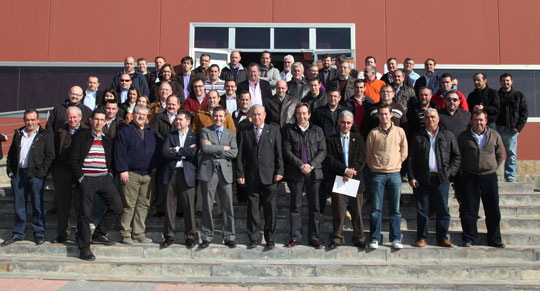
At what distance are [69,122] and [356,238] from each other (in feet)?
13.7

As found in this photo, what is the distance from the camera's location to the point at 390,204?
17.9 feet

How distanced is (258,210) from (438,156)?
8.09 feet

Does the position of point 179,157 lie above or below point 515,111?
below

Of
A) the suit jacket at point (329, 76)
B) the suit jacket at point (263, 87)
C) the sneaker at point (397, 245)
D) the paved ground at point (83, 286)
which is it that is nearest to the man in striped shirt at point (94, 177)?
the paved ground at point (83, 286)

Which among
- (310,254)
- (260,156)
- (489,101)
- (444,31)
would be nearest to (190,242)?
(260,156)

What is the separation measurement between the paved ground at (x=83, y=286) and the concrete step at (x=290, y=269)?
0.92 ft

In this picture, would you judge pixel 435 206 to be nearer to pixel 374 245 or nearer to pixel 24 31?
pixel 374 245

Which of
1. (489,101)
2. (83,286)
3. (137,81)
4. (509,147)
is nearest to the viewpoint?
(83,286)

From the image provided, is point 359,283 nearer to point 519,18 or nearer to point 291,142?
point 291,142

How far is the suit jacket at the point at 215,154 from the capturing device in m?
5.39

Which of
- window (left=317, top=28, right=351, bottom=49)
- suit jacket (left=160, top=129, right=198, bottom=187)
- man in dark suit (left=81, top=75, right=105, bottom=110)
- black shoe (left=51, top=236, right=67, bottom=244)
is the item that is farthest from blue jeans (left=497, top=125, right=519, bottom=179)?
black shoe (left=51, top=236, right=67, bottom=244)

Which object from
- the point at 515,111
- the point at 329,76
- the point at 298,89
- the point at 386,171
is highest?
the point at 329,76

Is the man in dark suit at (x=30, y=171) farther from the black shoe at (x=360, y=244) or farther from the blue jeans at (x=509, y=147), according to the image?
the blue jeans at (x=509, y=147)

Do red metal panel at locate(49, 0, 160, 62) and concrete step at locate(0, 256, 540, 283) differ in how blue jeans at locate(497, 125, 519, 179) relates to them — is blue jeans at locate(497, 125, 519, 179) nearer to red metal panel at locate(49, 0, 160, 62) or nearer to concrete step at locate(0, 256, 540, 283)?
concrete step at locate(0, 256, 540, 283)
